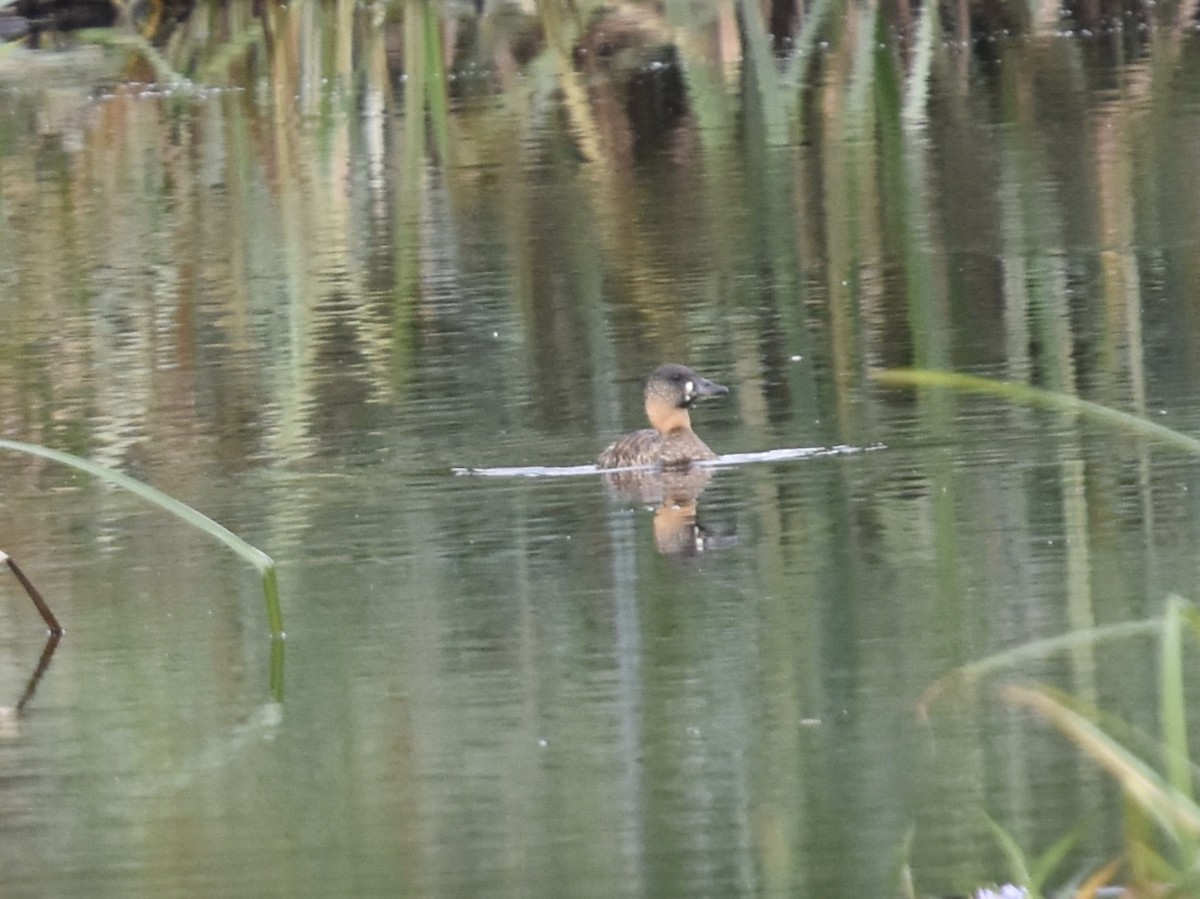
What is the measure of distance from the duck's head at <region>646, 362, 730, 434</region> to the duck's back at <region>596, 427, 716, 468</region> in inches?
2.3

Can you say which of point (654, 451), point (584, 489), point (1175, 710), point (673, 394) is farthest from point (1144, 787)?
point (673, 394)

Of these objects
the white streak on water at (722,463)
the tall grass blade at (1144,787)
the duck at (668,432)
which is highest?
the tall grass blade at (1144,787)

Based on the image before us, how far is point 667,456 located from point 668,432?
7.3 inches

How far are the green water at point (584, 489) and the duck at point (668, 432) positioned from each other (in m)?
0.21

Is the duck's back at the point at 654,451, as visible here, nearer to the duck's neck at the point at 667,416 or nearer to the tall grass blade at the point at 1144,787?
the duck's neck at the point at 667,416

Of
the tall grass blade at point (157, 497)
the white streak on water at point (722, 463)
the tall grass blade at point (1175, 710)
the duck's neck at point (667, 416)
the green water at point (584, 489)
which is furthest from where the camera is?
the duck's neck at point (667, 416)

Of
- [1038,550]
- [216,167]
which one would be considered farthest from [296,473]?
[216,167]

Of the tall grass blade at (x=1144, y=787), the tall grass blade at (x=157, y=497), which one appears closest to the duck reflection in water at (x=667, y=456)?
the tall grass blade at (x=157, y=497)

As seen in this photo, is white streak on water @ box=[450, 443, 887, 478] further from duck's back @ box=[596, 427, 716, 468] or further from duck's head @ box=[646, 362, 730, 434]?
duck's head @ box=[646, 362, 730, 434]

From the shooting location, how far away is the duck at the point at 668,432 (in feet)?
29.6

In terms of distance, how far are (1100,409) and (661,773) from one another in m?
1.85

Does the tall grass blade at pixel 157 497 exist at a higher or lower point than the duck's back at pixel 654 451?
higher

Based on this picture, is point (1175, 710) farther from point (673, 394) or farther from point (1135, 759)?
point (673, 394)

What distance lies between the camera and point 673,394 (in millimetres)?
9398
